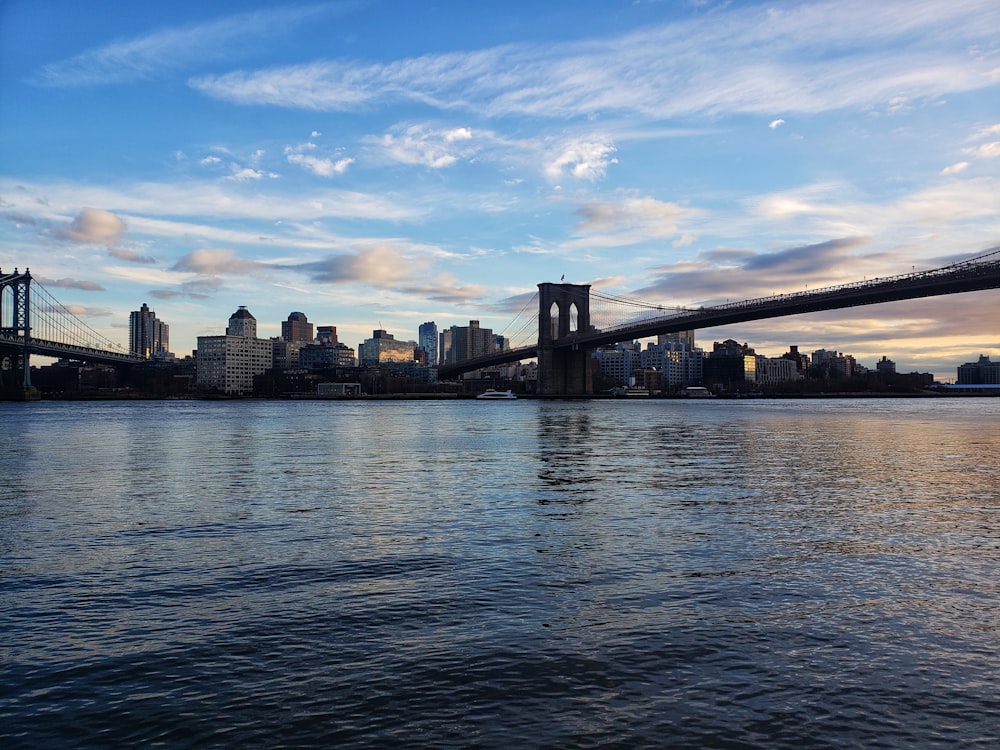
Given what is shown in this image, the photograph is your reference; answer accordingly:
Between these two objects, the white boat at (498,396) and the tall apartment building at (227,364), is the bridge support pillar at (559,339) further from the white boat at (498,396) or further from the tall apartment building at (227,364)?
the tall apartment building at (227,364)

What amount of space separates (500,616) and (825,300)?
222 ft

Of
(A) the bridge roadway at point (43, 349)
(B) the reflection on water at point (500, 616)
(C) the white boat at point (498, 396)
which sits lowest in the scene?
(B) the reflection on water at point (500, 616)

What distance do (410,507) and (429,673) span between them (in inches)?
338

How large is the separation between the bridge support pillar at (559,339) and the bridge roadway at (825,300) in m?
5.41

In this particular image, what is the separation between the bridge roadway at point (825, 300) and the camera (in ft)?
193

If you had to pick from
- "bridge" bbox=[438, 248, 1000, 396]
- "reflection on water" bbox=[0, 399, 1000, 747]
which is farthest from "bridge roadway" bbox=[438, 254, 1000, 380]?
"reflection on water" bbox=[0, 399, 1000, 747]

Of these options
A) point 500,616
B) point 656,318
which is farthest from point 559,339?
point 500,616

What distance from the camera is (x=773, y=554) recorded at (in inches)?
412

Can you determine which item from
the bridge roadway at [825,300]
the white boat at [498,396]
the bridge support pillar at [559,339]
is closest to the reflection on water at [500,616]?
the bridge roadway at [825,300]

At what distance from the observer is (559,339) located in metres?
109

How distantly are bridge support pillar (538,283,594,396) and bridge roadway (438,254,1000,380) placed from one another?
5412 mm

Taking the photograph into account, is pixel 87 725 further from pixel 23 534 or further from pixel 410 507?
pixel 410 507

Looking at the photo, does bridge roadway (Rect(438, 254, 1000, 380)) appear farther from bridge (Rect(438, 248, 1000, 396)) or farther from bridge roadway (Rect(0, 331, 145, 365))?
bridge roadway (Rect(0, 331, 145, 365))

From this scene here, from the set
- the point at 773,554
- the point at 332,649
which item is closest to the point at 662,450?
the point at 773,554
